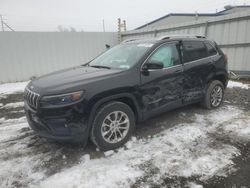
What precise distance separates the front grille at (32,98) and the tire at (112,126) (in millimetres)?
861

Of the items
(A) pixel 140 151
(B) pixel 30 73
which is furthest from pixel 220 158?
(B) pixel 30 73

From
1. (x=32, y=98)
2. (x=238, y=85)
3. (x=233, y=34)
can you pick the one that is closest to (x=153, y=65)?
(x=32, y=98)

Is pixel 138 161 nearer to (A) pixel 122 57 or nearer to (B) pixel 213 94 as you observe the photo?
(A) pixel 122 57

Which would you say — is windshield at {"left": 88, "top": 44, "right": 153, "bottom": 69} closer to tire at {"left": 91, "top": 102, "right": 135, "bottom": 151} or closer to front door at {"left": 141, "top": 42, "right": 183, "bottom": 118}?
front door at {"left": 141, "top": 42, "right": 183, "bottom": 118}

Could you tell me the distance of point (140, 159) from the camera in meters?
3.23

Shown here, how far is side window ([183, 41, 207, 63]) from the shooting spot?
4515mm

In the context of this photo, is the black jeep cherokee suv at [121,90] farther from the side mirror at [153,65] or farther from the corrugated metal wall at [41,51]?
the corrugated metal wall at [41,51]

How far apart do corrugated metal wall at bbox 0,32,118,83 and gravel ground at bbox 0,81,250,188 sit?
6.31 m

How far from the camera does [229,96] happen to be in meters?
6.30

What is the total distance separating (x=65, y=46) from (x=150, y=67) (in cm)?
861

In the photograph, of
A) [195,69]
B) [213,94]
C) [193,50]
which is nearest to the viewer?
[195,69]

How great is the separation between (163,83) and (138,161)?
1466 mm

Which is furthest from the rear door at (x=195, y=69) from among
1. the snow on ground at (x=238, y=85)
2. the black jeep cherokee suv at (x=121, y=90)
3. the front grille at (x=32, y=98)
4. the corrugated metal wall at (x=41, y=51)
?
the corrugated metal wall at (x=41, y=51)

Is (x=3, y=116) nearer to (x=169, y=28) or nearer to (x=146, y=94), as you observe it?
(x=146, y=94)
